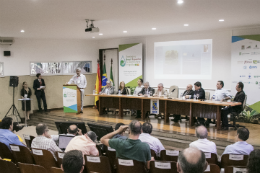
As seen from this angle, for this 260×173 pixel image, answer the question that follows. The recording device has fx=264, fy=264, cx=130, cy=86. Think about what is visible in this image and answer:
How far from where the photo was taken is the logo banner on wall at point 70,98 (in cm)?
923

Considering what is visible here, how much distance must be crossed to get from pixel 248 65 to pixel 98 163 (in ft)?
22.1

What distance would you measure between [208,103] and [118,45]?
18.9 feet

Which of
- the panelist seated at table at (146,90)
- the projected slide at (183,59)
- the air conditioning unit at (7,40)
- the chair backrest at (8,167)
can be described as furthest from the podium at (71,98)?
the chair backrest at (8,167)

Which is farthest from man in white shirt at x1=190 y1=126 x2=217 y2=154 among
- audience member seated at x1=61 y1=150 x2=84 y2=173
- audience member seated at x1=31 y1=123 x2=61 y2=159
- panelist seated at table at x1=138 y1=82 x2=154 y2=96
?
panelist seated at table at x1=138 y1=82 x2=154 y2=96

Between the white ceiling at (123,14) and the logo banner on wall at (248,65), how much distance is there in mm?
563

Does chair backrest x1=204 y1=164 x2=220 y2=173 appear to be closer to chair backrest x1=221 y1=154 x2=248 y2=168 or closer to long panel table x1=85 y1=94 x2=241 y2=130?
chair backrest x1=221 y1=154 x2=248 y2=168

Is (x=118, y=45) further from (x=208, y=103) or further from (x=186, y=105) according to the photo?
(x=208, y=103)

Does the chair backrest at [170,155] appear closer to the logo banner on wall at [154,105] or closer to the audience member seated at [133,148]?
the audience member seated at [133,148]

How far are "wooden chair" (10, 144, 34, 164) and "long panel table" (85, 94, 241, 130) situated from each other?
459 cm

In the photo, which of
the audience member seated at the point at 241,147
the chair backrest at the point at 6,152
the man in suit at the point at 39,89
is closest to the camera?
the audience member seated at the point at 241,147

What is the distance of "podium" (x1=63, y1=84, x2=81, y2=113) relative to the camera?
9.21 meters

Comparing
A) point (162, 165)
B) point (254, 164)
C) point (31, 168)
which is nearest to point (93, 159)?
point (31, 168)

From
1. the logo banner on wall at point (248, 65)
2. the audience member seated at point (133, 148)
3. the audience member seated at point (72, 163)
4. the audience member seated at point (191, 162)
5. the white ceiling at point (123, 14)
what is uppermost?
the white ceiling at point (123, 14)

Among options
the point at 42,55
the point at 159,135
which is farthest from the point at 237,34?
the point at 42,55
